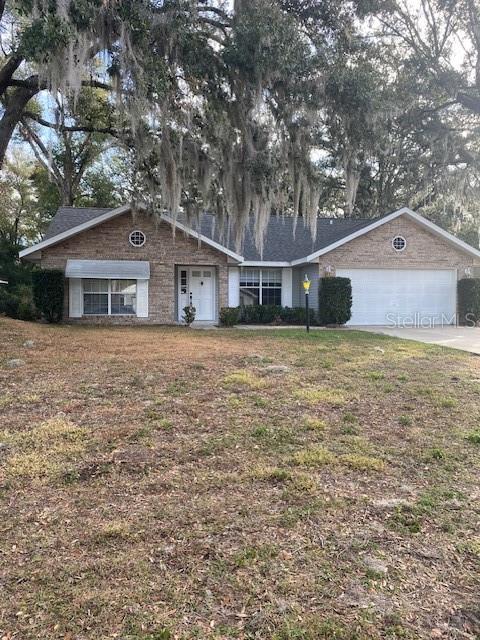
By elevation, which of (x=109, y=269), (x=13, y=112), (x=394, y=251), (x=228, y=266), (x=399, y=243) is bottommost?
(x=109, y=269)

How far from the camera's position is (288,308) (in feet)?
57.1

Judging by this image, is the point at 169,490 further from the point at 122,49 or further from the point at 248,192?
the point at 248,192

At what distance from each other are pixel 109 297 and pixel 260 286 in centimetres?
556

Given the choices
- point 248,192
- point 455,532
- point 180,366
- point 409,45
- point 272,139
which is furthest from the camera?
Answer: point 409,45

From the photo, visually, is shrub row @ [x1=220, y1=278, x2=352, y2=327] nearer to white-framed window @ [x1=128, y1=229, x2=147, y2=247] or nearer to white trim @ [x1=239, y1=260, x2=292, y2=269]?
white trim @ [x1=239, y1=260, x2=292, y2=269]

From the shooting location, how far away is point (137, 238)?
15812mm

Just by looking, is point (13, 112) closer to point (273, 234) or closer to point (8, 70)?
point (8, 70)

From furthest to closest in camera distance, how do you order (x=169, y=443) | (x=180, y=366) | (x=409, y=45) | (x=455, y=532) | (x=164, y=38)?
(x=409, y=45) → (x=164, y=38) → (x=180, y=366) → (x=169, y=443) → (x=455, y=532)

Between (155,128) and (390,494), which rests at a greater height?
(155,128)

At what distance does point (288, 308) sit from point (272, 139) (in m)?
8.37

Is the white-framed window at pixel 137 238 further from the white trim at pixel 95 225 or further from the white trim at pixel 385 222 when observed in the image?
the white trim at pixel 385 222

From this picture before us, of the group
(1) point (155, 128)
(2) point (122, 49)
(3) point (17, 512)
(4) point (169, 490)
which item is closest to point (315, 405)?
(4) point (169, 490)

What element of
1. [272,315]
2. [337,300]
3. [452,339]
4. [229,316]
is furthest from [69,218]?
[452,339]

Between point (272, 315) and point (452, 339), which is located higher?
point (272, 315)
